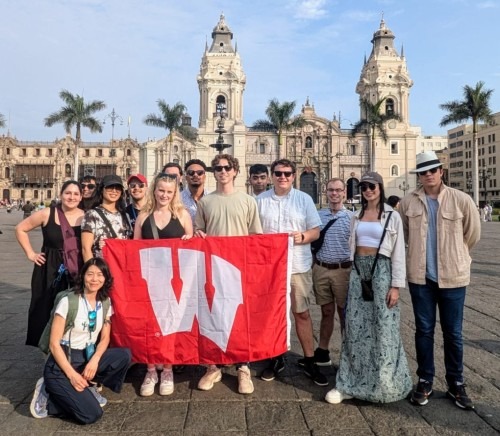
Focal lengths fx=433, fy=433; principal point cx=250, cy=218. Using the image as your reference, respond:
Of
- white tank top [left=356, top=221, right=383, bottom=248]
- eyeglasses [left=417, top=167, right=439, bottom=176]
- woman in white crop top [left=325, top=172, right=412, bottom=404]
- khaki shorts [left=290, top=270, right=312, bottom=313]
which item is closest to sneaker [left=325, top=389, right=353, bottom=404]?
woman in white crop top [left=325, top=172, right=412, bottom=404]

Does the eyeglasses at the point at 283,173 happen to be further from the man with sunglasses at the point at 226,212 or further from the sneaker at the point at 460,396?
the sneaker at the point at 460,396

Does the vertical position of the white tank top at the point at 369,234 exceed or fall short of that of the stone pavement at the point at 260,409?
it exceeds it

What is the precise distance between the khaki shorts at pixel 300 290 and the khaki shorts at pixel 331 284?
15 cm

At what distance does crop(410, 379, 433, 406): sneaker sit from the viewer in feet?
11.0

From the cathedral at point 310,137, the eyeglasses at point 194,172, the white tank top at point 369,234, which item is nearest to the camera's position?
the white tank top at point 369,234

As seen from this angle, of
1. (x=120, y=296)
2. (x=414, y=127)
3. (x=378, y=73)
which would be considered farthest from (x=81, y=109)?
(x=414, y=127)

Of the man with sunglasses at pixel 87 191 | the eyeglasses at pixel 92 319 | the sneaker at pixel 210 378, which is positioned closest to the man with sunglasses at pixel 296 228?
the sneaker at pixel 210 378

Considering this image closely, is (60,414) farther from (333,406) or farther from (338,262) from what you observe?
(338,262)

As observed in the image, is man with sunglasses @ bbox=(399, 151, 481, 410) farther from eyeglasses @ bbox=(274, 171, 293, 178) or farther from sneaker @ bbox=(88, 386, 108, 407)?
sneaker @ bbox=(88, 386, 108, 407)

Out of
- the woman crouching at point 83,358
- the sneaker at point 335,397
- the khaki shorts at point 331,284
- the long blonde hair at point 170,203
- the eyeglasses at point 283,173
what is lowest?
the sneaker at point 335,397

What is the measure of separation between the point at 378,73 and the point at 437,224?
61.8m

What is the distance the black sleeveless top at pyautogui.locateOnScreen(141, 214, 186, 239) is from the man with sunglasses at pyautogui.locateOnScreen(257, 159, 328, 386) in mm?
777

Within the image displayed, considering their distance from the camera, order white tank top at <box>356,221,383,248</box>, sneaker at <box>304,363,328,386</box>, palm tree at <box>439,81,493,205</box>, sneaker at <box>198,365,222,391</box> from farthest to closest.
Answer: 1. palm tree at <box>439,81,493,205</box>
2. sneaker at <box>304,363,328,386</box>
3. sneaker at <box>198,365,222,391</box>
4. white tank top at <box>356,221,383,248</box>

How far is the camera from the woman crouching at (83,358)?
3.14 meters
